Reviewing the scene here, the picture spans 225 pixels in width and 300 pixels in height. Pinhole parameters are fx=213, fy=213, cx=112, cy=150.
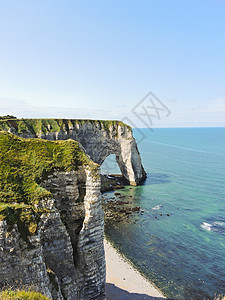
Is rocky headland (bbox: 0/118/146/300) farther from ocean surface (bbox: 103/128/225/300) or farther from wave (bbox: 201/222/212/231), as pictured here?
wave (bbox: 201/222/212/231)

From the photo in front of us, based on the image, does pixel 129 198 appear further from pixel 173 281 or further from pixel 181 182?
pixel 173 281

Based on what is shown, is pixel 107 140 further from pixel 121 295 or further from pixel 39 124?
pixel 121 295

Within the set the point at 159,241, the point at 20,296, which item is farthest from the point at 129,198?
the point at 20,296

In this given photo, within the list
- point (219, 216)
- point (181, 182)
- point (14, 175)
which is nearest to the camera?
point (14, 175)

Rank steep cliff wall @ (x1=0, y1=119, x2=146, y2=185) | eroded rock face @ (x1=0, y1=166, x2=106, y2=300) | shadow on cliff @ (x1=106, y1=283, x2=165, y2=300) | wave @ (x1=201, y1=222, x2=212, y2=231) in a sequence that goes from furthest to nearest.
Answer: steep cliff wall @ (x1=0, y1=119, x2=146, y2=185), wave @ (x1=201, y1=222, x2=212, y2=231), shadow on cliff @ (x1=106, y1=283, x2=165, y2=300), eroded rock face @ (x1=0, y1=166, x2=106, y2=300)

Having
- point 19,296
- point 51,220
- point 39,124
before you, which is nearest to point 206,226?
point 51,220

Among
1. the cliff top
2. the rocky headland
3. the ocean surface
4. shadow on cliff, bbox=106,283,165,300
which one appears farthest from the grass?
the cliff top
